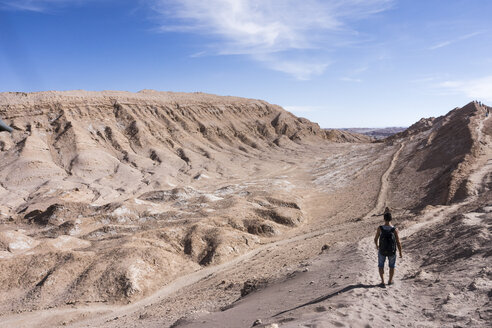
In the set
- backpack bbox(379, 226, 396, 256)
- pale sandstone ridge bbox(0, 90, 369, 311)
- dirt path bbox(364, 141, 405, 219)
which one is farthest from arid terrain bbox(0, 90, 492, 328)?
backpack bbox(379, 226, 396, 256)

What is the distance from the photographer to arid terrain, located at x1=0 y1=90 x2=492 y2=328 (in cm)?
768

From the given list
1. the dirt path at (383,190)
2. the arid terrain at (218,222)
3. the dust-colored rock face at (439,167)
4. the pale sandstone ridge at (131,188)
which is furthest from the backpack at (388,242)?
the dirt path at (383,190)

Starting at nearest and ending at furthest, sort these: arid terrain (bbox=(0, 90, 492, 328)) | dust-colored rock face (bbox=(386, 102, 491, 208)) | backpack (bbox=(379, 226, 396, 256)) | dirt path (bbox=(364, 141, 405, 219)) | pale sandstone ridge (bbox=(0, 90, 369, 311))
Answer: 1. backpack (bbox=(379, 226, 396, 256))
2. arid terrain (bbox=(0, 90, 492, 328))
3. pale sandstone ridge (bbox=(0, 90, 369, 311))
4. dust-colored rock face (bbox=(386, 102, 491, 208))
5. dirt path (bbox=(364, 141, 405, 219))

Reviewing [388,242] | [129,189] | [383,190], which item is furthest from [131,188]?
[388,242]

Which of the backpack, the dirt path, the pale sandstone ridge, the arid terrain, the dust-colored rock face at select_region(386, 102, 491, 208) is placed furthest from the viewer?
the dirt path

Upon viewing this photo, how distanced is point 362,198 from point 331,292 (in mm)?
22497

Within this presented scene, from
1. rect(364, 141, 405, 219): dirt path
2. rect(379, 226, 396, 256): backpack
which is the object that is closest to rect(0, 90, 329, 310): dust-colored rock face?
rect(364, 141, 405, 219): dirt path

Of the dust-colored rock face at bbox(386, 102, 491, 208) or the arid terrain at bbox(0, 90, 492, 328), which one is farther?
the dust-colored rock face at bbox(386, 102, 491, 208)

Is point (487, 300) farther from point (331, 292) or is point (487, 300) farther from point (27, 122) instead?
point (27, 122)

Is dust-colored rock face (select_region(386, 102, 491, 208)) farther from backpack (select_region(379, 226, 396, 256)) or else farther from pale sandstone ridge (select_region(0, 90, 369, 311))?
backpack (select_region(379, 226, 396, 256))

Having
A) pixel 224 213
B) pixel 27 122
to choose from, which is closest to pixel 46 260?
pixel 224 213

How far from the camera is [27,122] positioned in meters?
45.7

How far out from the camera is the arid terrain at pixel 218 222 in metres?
7.68

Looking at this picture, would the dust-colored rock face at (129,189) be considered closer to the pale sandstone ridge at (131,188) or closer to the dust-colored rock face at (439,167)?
the pale sandstone ridge at (131,188)
